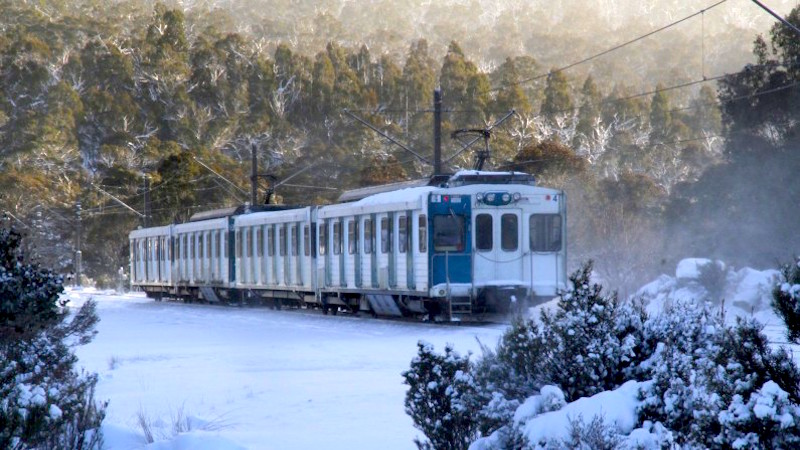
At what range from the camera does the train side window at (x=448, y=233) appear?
24.9 metres

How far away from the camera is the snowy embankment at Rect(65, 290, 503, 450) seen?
10.7 meters

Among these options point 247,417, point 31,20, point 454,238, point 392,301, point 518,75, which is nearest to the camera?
point 247,417

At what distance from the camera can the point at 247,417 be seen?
12.1 metres

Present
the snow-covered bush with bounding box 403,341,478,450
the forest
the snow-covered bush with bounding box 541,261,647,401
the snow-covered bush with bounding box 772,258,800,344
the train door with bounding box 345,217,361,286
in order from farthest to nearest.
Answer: the forest < the train door with bounding box 345,217,361,286 < the snow-covered bush with bounding box 541,261,647,401 < the snow-covered bush with bounding box 403,341,478,450 < the snow-covered bush with bounding box 772,258,800,344

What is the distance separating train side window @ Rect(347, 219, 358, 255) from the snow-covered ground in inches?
61.9

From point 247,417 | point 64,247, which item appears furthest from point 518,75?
point 247,417

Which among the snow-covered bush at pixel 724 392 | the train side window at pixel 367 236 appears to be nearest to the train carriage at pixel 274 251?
the train side window at pixel 367 236

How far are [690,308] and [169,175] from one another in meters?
63.8

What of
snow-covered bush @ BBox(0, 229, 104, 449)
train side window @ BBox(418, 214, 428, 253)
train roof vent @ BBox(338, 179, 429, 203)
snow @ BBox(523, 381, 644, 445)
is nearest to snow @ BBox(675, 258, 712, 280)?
train roof vent @ BBox(338, 179, 429, 203)

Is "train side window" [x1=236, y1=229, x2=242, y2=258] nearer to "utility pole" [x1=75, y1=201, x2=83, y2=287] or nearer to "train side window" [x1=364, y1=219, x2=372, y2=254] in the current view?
"train side window" [x1=364, y1=219, x2=372, y2=254]

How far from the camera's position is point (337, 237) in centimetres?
2978

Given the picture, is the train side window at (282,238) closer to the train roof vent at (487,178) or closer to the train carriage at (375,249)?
the train carriage at (375,249)

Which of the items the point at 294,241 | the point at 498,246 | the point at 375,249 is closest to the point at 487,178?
the point at 498,246

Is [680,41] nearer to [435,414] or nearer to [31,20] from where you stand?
[31,20]
